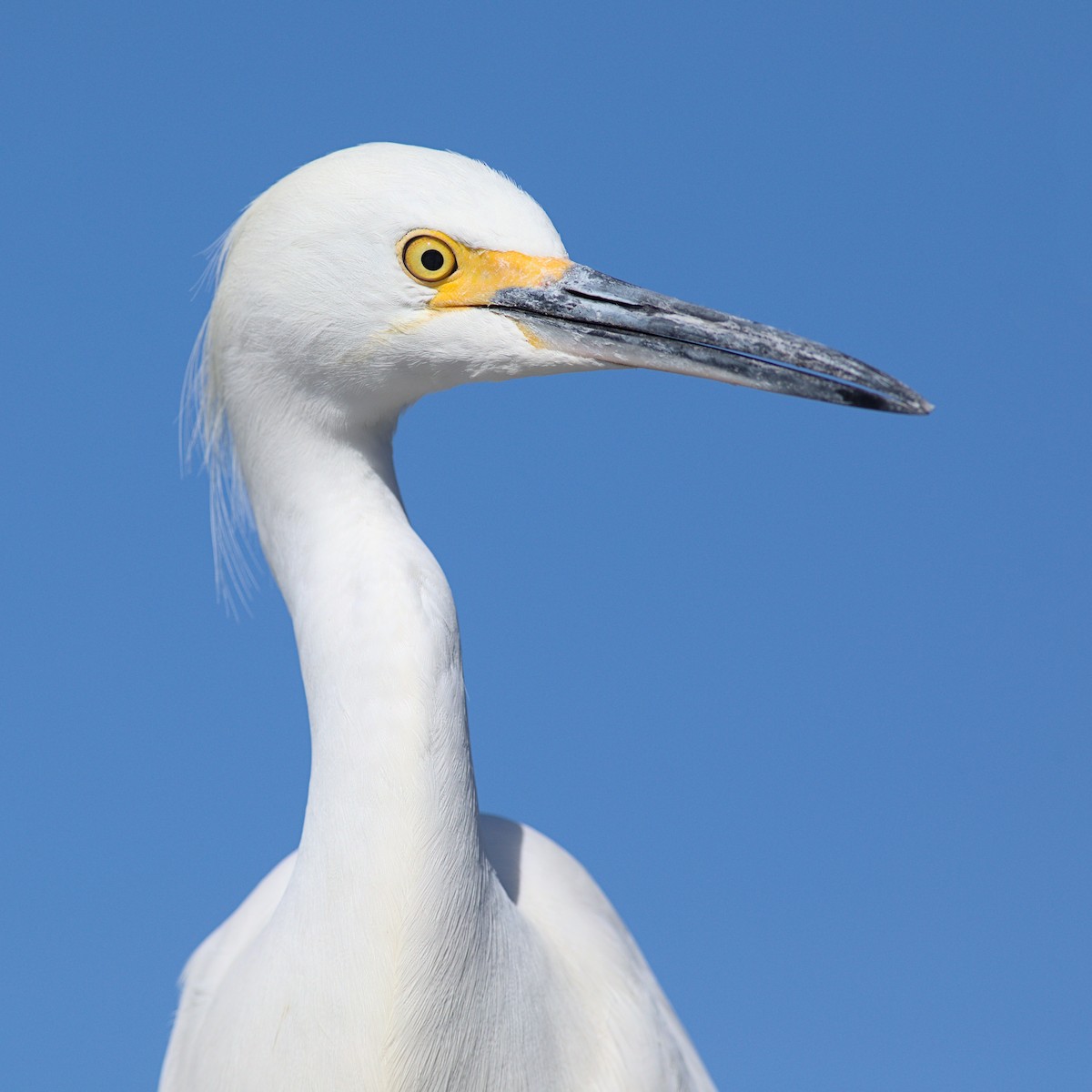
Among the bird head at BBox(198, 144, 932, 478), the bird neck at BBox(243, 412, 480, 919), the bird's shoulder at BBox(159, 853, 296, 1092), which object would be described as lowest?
the bird's shoulder at BBox(159, 853, 296, 1092)

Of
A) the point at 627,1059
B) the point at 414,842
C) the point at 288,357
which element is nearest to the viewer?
the point at 414,842

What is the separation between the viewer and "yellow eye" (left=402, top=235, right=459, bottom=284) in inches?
92.7

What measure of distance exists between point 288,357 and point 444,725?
0.70 meters

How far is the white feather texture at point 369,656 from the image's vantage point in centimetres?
227

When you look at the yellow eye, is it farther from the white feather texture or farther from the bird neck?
the bird neck

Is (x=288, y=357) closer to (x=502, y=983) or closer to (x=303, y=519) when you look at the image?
(x=303, y=519)

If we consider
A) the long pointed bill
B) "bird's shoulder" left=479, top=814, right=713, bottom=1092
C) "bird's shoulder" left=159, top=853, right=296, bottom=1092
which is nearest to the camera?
the long pointed bill

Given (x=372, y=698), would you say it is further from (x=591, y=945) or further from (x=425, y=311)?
(x=591, y=945)

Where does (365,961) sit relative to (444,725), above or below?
below

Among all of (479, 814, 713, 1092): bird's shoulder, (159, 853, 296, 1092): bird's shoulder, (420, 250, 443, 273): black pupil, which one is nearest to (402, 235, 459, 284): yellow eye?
(420, 250, 443, 273): black pupil

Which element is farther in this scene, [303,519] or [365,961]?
[303,519]

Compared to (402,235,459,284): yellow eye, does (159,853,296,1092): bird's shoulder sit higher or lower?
lower

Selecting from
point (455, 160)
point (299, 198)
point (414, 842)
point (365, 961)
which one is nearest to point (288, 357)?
point (299, 198)

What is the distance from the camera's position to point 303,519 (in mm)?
2461
